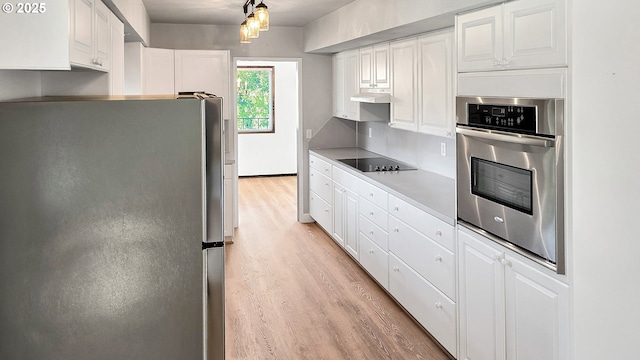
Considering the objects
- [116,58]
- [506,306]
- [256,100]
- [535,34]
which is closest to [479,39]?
[535,34]

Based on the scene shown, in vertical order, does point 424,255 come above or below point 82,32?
below

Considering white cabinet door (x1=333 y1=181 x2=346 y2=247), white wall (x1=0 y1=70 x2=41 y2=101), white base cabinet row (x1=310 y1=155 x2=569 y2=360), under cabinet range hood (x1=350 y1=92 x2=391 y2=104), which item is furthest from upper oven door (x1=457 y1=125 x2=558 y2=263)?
white cabinet door (x1=333 y1=181 x2=346 y2=247)

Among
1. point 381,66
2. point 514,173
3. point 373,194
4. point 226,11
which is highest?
point 226,11

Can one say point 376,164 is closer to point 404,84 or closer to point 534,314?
point 404,84

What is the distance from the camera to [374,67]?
17.1 feet

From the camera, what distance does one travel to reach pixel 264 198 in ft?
29.0

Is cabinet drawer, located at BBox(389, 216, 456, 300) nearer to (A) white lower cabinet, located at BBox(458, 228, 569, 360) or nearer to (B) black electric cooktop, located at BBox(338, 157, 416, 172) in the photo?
(A) white lower cabinet, located at BBox(458, 228, 569, 360)

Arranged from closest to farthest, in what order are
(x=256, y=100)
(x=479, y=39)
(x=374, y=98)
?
(x=479, y=39)
(x=374, y=98)
(x=256, y=100)

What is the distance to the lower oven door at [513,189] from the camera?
7.56ft

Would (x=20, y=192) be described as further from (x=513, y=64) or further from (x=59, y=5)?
(x=513, y=64)

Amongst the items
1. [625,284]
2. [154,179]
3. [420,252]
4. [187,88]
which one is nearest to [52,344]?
[154,179]

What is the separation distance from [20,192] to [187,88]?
14.6ft

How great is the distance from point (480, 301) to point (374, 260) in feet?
5.91

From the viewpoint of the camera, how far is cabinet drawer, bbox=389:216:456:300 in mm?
3252
